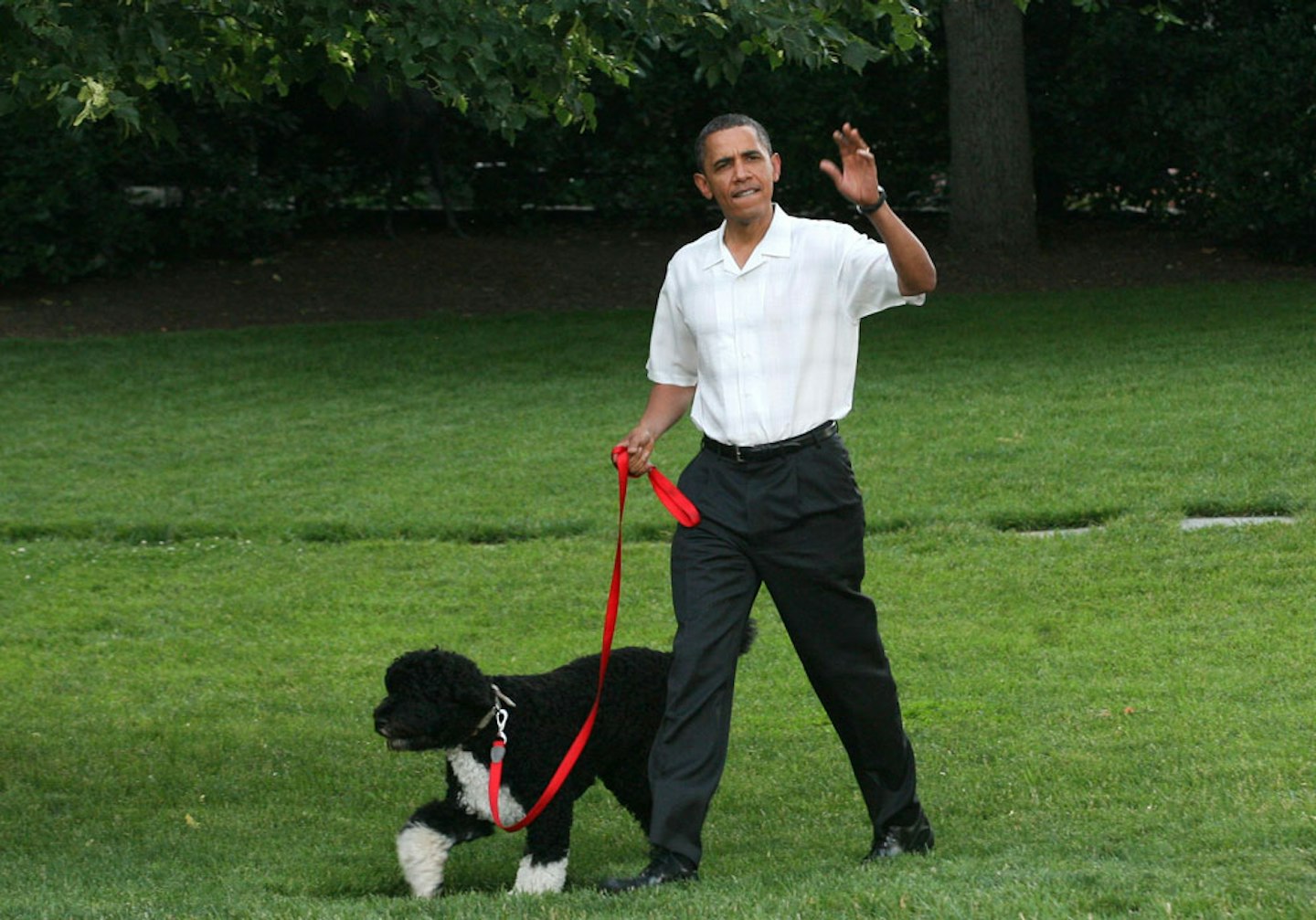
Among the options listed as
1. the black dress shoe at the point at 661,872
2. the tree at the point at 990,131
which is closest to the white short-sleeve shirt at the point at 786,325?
the black dress shoe at the point at 661,872

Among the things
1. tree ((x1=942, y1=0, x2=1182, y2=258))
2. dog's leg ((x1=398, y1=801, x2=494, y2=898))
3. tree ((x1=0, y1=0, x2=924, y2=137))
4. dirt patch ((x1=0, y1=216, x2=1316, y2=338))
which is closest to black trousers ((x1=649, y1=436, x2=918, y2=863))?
dog's leg ((x1=398, y1=801, x2=494, y2=898))

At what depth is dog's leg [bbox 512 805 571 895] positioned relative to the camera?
17.1 feet

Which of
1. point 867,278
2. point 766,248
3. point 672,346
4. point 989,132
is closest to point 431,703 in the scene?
point 672,346

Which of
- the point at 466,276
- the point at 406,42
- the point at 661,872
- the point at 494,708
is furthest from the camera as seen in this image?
the point at 466,276

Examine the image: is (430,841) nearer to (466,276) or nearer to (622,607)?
(622,607)

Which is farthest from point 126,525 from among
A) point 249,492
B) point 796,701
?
point 796,701

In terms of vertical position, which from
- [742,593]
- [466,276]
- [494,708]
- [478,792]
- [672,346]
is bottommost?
[478,792]

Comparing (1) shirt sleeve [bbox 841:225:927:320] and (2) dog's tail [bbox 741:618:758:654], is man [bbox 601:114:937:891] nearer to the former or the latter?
(1) shirt sleeve [bbox 841:225:927:320]

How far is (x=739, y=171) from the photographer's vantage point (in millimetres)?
4984

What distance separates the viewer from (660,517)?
34.6 ft

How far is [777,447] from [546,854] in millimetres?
1357

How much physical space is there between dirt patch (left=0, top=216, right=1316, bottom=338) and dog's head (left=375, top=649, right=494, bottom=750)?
40.9ft

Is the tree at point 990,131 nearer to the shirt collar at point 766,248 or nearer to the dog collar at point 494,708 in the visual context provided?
the shirt collar at point 766,248

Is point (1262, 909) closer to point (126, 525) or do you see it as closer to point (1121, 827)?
point (1121, 827)
